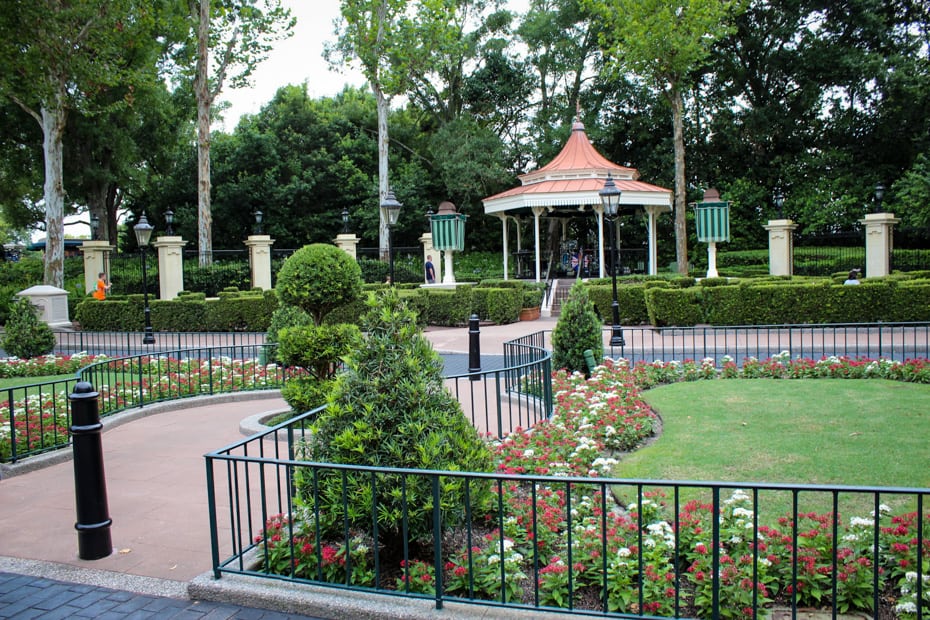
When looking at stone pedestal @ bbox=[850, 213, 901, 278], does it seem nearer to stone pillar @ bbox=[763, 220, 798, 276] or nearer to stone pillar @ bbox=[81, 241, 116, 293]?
stone pillar @ bbox=[763, 220, 798, 276]

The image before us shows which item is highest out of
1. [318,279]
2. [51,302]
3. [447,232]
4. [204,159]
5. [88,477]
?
[204,159]

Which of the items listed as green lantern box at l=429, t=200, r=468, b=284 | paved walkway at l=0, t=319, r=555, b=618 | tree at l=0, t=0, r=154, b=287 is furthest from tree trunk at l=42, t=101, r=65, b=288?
paved walkway at l=0, t=319, r=555, b=618

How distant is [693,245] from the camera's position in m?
35.4

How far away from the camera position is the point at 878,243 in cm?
2462

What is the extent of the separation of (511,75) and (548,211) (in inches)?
460

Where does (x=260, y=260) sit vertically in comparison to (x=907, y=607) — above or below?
above

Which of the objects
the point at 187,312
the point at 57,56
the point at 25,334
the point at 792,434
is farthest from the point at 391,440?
the point at 57,56

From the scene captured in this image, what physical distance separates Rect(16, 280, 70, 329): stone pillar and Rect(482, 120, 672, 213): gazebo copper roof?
1579cm

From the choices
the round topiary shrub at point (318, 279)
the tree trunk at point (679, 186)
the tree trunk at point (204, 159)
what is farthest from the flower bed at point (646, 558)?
the tree trunk at point (204, 159)

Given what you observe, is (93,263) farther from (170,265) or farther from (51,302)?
(51,302)

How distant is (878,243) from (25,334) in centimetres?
2605

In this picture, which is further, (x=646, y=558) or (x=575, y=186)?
(x=575, y=186)

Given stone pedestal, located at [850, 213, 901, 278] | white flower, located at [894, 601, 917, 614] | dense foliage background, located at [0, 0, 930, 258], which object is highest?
dense foliage background, located at [0, 0, 930, 258]

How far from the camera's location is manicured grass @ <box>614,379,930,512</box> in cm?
599
